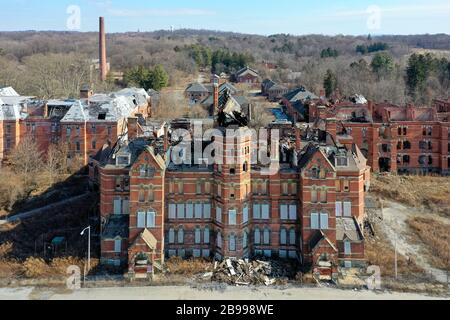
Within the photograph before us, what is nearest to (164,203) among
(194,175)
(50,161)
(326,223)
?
(194,175)

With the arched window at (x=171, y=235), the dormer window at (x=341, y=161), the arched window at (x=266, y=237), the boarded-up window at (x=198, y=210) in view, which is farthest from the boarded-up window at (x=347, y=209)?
the arched window at (x=171, y=235)

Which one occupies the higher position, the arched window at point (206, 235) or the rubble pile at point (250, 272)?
the arched window at point (206, 235)

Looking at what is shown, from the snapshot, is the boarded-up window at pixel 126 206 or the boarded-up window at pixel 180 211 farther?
the boarded-up window at pixel 126 206

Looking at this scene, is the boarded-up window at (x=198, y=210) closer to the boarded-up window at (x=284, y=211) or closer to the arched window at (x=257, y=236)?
the arched window at (x=257, y=236)

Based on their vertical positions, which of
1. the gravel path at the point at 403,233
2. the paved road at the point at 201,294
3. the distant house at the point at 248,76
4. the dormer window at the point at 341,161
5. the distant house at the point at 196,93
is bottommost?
the paved road at the point at 201,294

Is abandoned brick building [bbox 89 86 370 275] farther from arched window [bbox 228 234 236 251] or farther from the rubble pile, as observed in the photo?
the rubble pile

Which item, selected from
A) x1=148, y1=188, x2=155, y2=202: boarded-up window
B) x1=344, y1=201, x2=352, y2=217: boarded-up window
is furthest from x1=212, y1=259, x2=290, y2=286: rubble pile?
x1=344, y1=201, x2=352, y2=217: boarded-up window

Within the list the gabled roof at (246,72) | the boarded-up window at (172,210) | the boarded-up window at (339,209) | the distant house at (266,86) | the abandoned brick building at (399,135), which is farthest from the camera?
the gabled roof at (246,72)
